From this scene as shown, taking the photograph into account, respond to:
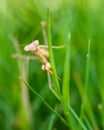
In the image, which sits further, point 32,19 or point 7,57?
point 32,19

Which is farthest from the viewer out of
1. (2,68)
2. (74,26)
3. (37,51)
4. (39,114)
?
(74,26)

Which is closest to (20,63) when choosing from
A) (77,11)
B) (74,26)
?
(74,26)

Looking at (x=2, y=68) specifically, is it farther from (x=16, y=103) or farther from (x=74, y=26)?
(x=74, y=26)

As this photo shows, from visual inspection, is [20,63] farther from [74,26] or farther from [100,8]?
[100,8]

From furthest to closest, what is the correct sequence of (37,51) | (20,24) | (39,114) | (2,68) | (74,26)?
(20,24) → (74,26) → (2,68) → (39,114) → (37,51)

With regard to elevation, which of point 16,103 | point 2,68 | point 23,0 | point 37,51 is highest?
point 23,0

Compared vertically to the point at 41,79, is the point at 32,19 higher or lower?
higher
